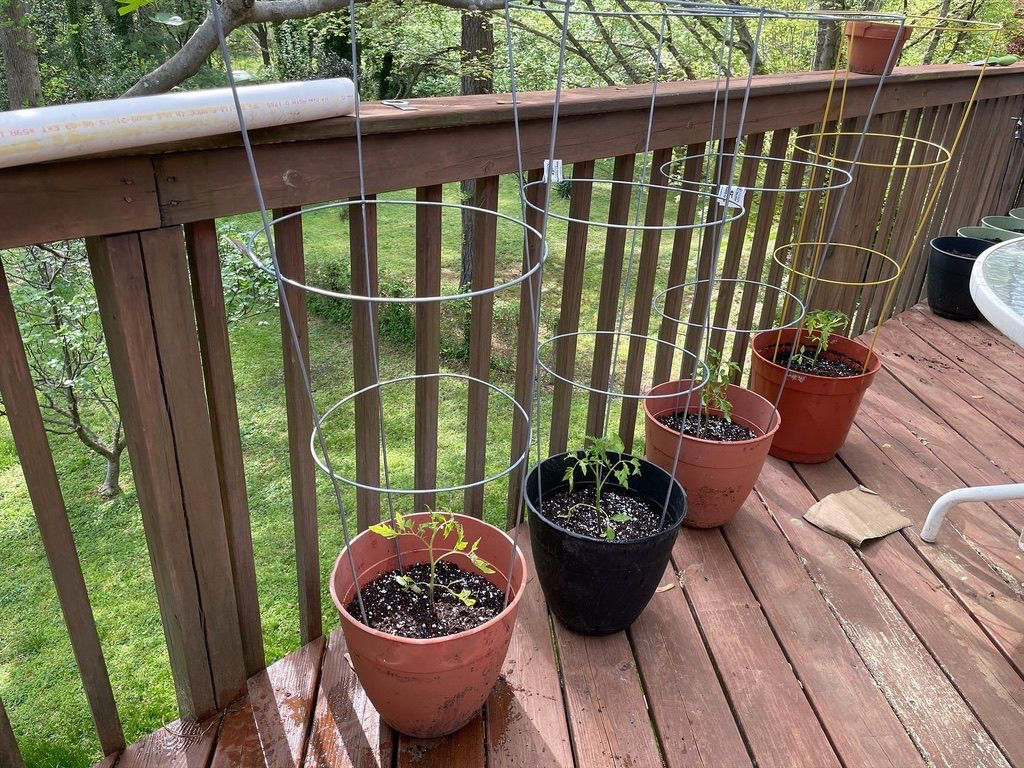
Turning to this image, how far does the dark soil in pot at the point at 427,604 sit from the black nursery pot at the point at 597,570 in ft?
0.54

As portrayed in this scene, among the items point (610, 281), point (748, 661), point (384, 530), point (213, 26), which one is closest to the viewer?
point (384, 530)

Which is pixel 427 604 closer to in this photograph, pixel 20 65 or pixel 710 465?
pixel 710 465

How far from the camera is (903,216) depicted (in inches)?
115

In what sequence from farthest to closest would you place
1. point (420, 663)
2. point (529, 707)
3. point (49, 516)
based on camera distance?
1. point (529, 707)
2. point (420, 663)
3. point (49, 516)

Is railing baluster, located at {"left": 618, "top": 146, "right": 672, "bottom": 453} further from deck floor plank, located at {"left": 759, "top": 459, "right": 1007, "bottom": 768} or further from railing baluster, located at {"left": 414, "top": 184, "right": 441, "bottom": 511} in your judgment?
railing baluster, located at {"left": 414, "top": 184, "right": 441, "bottom": 511}

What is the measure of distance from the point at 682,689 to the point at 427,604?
0.55 metres

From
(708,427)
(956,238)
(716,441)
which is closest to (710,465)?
(716,441)

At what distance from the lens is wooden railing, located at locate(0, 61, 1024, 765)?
97 centimetres

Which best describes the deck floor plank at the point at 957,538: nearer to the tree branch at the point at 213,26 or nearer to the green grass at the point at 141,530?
the green grass at the point at 141,530

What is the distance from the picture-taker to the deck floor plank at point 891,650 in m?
1.38

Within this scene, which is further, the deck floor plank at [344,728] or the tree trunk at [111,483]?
the tree trunk at [111,483]

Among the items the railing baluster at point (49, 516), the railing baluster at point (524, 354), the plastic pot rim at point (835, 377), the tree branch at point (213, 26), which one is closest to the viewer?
the railing baluster at point (49, 516)

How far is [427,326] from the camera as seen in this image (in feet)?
4.81

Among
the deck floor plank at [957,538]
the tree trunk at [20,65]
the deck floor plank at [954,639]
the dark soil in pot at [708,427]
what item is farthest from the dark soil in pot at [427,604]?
the tree trunk at [20,65]
